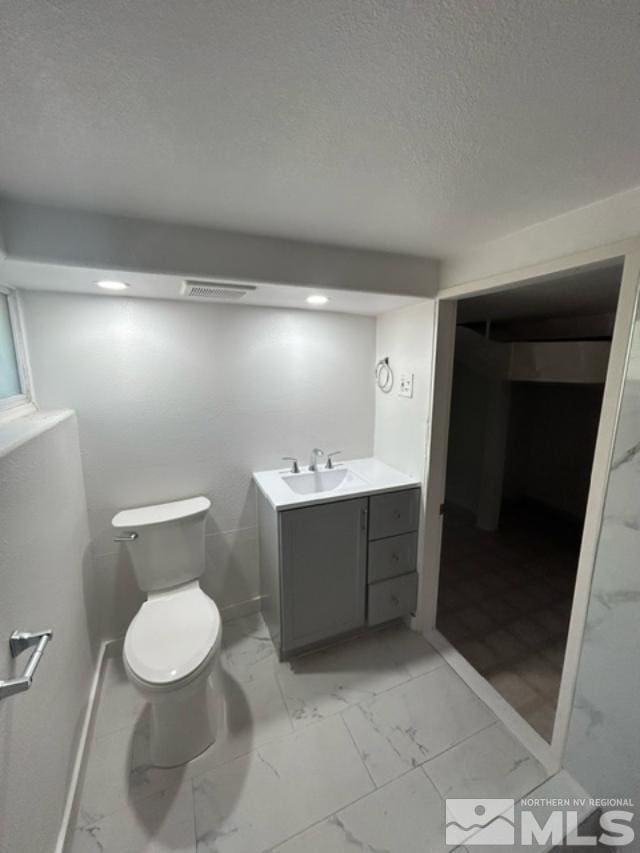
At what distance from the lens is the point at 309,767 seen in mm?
1382

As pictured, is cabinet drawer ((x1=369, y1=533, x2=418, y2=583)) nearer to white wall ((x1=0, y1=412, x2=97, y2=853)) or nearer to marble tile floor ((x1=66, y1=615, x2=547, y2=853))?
marble tile floor ((x1=66, y1=615, x2=547, y2=853))

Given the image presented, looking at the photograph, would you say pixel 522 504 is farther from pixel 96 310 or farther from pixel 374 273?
pixel 96 310

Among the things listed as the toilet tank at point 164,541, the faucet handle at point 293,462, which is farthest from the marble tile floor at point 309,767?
the faucet handle at point 293,462

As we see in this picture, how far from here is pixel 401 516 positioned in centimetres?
194

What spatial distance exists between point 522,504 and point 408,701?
10.0 ft

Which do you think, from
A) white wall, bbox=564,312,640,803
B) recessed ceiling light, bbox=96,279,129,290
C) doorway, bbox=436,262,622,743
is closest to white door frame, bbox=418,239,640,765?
white wall, bbox=564,312,640,803

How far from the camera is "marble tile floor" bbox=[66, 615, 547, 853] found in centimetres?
119

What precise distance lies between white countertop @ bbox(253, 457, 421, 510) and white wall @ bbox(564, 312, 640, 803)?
91 centimetres

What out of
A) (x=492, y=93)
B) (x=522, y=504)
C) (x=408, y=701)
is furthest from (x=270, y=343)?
(x=522, y=504)

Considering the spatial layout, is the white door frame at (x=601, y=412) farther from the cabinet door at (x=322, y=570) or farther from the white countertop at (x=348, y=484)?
the cabinet door at (x=322, y=570)

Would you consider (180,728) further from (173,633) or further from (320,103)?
(320,103)

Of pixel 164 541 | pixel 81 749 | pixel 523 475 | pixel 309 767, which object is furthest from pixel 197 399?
pixel 523 475

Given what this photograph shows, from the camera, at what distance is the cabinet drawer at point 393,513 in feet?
6.16
